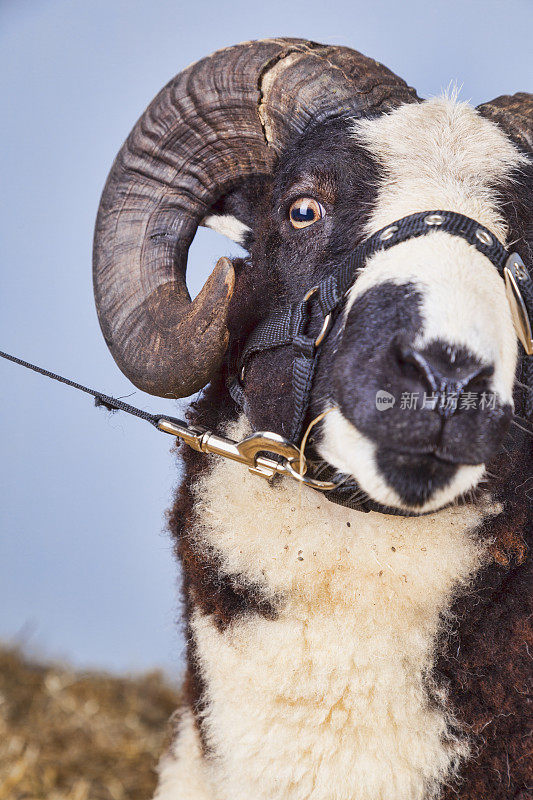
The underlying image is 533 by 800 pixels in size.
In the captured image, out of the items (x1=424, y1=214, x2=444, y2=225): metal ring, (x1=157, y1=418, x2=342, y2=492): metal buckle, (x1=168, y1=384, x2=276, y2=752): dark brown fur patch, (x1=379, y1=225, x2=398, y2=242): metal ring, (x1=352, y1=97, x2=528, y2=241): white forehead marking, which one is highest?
(x1=352, y1=97, x2=528, y2=241): white forehead marking

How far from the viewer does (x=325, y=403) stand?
2.11m

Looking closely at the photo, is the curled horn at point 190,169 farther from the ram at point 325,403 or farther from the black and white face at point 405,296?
the black and white face at point 405,296

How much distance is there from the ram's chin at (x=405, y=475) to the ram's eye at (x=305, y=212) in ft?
2.83

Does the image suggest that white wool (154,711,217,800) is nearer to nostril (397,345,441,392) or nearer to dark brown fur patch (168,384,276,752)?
dark brown fur patch (168,384,276,752)

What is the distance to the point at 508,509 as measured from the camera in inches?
95.4

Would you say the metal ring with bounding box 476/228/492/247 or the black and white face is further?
the metal ring with bounding box 476/228/492/247

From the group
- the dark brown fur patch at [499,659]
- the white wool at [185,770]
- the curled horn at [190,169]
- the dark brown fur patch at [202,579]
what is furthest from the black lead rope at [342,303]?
the white wool at [185,770]

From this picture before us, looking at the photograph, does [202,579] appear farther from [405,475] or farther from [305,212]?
[305,212]

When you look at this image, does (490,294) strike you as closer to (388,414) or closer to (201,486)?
(388,414)

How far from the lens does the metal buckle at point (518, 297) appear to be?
211 cm

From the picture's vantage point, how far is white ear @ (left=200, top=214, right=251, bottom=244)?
2775mm

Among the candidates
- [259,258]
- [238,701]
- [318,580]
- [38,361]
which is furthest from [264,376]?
[38,361]

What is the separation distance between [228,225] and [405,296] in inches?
46.0

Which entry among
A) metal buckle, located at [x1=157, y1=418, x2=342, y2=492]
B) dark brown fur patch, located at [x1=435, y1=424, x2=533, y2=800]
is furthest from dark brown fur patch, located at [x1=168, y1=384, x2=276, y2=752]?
dark brown fur patch, located at [x1=435, y1=424, x2=533, y2=800]
